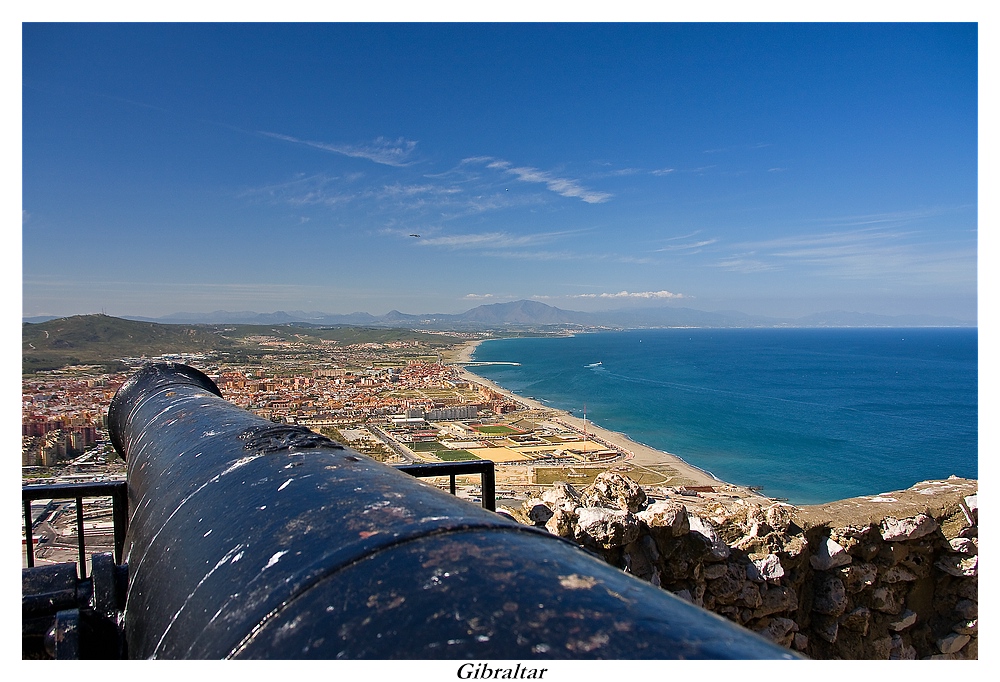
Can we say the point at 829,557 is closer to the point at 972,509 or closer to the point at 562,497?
the point at 972,509

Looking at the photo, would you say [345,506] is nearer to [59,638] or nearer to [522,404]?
[59,638]

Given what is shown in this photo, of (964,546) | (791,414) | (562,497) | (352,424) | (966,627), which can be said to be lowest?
(791,414)

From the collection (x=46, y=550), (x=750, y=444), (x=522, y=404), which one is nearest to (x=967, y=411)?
(x=750, y=444)

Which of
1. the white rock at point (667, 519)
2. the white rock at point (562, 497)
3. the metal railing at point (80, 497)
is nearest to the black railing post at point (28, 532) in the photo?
the metal railing at point (80, 497)

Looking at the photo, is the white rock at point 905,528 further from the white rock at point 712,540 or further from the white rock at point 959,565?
the white rock at point 712,540

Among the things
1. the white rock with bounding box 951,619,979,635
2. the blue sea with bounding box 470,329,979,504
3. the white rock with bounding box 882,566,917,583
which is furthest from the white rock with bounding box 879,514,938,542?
the blue sea with bounding box 470,329,979,504

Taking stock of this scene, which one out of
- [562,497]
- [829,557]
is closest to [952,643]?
[829,557]

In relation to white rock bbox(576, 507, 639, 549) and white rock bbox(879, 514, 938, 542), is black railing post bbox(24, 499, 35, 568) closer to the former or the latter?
white rock bbox(576, 507, 639, 549)
